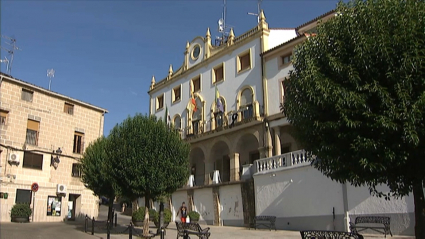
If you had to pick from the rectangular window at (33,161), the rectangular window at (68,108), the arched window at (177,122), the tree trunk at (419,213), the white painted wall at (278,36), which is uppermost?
the white painted wall at (278,36)

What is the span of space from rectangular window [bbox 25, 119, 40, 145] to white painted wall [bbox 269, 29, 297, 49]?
17.0m

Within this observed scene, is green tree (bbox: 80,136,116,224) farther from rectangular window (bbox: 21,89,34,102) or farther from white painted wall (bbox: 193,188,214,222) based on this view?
rectangular window (bbox: 21,89,34,102)

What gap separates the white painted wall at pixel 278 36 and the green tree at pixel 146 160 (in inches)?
425

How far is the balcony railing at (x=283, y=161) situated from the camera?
18683mm

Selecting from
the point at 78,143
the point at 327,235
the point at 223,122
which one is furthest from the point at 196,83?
the point at 327,235

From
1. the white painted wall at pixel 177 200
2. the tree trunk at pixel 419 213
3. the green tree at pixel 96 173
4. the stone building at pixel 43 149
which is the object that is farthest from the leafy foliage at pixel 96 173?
the tree trunk at pixel 419 213

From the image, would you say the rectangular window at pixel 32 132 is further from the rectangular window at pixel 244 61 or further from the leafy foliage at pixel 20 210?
the rectangular window at pixel 244 61

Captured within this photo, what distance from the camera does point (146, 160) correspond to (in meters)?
16.0

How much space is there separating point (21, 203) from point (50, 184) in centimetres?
277

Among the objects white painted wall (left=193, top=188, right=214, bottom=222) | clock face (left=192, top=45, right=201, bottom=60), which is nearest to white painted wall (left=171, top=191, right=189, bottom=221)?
white painted wall (left=193, top=188, right=214, bottom=222)

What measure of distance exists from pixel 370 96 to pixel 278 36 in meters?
18.2

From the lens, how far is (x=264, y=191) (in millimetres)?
20531

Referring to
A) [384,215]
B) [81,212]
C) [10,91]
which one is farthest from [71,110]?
[384,215]

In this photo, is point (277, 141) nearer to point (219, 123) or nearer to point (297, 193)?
point (297, 193)
